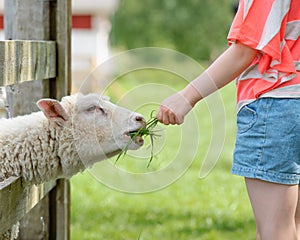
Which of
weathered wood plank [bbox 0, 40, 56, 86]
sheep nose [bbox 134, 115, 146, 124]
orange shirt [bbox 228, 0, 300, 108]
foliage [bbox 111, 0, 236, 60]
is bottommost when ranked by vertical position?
foliage [bbox 111, 0, 236, 60]

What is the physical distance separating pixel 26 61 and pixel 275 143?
4.00 feet

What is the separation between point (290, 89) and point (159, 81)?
0.79 metres

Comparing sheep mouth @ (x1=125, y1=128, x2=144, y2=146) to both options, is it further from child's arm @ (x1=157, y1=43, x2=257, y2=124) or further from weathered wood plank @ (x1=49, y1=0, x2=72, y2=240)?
weathered wood plank @ (x1=49, y1=0, x2=72, y2=240)

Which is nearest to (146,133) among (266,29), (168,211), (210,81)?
(210,81)

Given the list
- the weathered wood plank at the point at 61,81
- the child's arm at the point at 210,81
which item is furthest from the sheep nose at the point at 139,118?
the weathered wood plank at the point at 61,81

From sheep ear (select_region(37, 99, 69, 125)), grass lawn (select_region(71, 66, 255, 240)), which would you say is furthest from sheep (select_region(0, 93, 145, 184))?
grass lawn (select_region(71, 66, 255, 240))

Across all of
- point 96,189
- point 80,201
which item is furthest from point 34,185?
point 96,189

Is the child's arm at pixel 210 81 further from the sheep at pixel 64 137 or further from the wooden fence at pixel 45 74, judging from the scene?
the wooden fence at pixel 45 74

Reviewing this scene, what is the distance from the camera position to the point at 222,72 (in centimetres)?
263

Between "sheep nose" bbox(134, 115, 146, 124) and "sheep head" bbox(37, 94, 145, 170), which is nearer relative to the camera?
"sheep nose" bbox(134, 115, 146, 124)

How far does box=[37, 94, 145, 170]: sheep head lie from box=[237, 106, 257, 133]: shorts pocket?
0.64 meters

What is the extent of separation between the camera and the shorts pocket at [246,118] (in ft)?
8.60

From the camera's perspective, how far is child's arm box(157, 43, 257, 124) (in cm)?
261

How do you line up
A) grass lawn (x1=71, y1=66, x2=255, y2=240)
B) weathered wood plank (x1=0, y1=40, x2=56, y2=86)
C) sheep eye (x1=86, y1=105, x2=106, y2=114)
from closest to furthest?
weathered wood plank (x1=0, y1=40, x2=56, y2=86) → sheep eye (x1=86, y1=105, x2=106, y2=114) → grass lawn (x1=71, y1=66, x2=255, y2=240)
